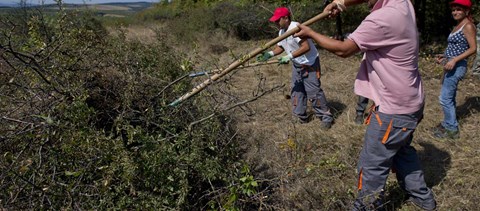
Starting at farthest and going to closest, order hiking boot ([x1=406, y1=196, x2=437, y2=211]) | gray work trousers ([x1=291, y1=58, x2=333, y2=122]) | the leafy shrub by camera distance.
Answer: gray work trousers ([x1=291, y1=58, x2=333, y2=122]), hiking boot ([x1=406, y1=196, x2=437, y2=211]), the leafy shrub

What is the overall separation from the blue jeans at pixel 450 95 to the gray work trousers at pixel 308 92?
1.15 metres

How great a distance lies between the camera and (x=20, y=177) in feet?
5.86

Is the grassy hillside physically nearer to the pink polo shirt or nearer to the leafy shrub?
the leafy shrub

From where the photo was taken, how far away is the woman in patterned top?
11.1ft

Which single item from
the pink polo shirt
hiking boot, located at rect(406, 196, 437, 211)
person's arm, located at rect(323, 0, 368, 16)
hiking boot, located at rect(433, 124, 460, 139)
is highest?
person's arm, located at rect(323, 0, 368, 16)

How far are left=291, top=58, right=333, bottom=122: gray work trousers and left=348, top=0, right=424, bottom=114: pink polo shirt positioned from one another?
1684 mm

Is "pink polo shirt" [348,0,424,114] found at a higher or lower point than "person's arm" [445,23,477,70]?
higher

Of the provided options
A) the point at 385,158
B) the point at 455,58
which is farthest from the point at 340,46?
the point at 455,58

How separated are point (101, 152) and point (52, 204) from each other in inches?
14.2

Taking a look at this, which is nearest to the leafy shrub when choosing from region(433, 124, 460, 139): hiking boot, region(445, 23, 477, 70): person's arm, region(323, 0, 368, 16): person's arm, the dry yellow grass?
the dry yellow grass

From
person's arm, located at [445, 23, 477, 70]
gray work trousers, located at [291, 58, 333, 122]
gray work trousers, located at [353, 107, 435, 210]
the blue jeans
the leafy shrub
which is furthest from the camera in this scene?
gray work trousers, located at [291, 58, 333, 122]

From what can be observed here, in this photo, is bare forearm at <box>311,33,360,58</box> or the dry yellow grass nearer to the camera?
bare forearm at <box>311,33,360,58</box>

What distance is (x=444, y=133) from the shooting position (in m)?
3.67

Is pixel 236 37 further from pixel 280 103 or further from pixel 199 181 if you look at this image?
pixel 199 181
